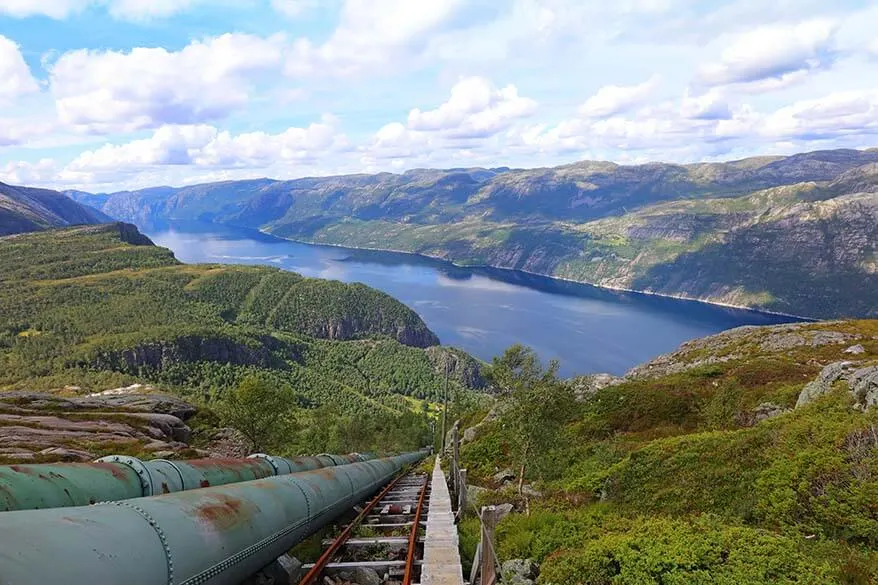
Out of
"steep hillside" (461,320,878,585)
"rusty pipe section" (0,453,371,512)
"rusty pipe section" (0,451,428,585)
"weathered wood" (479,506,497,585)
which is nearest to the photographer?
"rusty pipe section" (0,451,428,585)

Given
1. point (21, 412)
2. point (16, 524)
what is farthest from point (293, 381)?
point (16, 524)

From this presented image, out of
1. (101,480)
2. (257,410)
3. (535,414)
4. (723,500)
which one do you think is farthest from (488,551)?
(257,410)

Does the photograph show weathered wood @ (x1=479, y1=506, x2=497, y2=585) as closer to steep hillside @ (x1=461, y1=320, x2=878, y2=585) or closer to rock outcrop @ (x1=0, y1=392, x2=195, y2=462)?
steep hillside @ (x1=461, y1=320, x2=878, y2=585)

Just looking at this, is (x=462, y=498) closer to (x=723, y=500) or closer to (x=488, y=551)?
(x=488, y=551)

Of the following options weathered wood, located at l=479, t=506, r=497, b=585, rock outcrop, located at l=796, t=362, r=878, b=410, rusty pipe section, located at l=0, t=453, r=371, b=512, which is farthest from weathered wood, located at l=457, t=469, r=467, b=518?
rock outcrop, located at l=796, t=362, r=878, b=410

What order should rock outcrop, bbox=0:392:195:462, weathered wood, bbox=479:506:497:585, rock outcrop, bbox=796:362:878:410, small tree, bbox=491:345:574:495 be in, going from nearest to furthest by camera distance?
1. weathered wood, bbox=479:506:497:585
2. rock outcrop, bbox=796:362:878:410
3. small tree, bbox=491:345:574:495
4. rock outcrop, bbox=0:392:195:462
